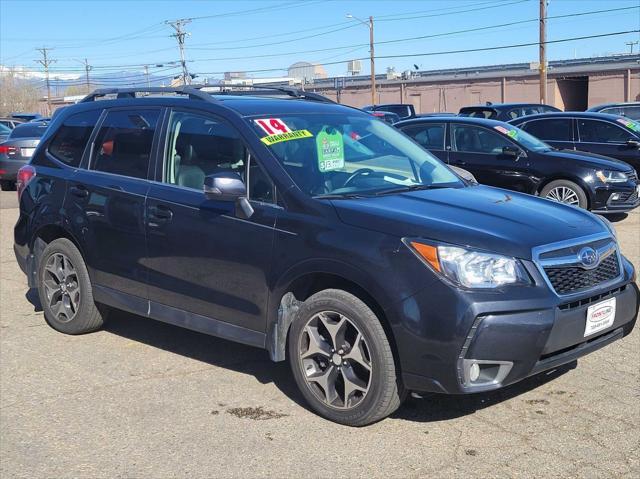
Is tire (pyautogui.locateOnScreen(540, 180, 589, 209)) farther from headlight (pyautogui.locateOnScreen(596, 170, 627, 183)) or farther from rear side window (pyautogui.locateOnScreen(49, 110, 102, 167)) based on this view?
rear side window (pyautogui.locateOnScreen(49, 110, 102, 167))

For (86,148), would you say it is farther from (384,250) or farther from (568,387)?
(568,387)

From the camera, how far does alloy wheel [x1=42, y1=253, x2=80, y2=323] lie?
18.9ft

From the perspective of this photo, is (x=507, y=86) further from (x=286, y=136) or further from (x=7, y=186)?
(x=286, y=136)

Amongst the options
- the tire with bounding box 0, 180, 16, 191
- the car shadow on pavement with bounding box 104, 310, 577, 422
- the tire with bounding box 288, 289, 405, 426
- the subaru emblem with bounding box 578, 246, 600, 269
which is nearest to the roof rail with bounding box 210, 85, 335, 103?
the car shadow on pavement with bounding box 104, 310, 577, 422

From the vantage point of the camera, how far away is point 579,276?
13.0ft

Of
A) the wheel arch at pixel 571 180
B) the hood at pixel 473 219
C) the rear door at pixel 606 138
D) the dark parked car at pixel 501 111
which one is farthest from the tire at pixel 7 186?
the hood at pixel 473 219

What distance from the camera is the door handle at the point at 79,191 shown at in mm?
5539

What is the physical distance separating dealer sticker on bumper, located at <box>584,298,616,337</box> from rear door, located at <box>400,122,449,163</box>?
301 inches

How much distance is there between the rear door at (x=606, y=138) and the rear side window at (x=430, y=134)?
2850 millimetres

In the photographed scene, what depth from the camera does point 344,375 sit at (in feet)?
13.4

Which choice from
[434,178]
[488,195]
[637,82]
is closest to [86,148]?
[434,178]

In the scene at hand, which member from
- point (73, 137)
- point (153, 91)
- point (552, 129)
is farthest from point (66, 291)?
point (552, 129)

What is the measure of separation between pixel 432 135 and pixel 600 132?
3273mm

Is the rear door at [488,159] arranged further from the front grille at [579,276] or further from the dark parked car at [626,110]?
the dark parked car at [626,110]
